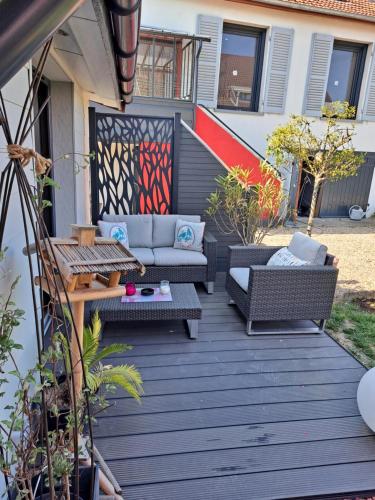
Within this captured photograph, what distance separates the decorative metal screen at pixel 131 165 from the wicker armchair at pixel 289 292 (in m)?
2.16

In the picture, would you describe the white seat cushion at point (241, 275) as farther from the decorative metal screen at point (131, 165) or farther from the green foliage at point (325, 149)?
the green foliage at point (325, 149)

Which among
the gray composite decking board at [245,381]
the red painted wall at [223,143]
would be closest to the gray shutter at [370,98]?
the red painted wall at [223,143]

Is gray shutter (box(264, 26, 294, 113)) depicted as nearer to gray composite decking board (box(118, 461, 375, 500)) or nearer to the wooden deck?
the wooden deck

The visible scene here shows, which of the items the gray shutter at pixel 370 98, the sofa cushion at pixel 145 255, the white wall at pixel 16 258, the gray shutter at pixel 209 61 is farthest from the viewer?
the gray shutter at pixel 370 98

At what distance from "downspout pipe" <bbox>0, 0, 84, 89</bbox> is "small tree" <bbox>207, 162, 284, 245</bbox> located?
391 centimetres

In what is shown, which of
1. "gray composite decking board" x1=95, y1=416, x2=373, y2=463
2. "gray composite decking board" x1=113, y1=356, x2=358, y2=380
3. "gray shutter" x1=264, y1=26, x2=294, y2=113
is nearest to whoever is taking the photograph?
"gray composite decking board" x1=95, y1=416, x2=373, y2=463

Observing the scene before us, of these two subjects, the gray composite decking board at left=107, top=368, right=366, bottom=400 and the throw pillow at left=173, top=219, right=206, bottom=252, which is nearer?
the gray composite decking board at left=107, top=368, right=366, bottom=400

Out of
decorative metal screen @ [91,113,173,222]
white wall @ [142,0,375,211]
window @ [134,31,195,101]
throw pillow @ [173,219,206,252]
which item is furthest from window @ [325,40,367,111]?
throw pillow @ [173,219,206,252]

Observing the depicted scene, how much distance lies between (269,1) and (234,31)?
36.4 inches

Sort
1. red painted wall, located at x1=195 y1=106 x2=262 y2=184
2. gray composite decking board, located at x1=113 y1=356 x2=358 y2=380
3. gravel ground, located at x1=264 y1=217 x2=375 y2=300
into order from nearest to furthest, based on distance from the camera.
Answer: gray composite decking board, located at x1=113 y1=356 x2=358 y2=380
gravel ground, located at x1=264 y1=217 x2=375 y2=300
red painted wall, located at x1=195 y1=106 x2=262 y2=184

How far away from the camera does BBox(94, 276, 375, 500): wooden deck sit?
69.6 inches

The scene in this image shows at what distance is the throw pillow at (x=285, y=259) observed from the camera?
3.34m

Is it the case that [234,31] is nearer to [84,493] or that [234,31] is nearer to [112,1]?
[112,1]

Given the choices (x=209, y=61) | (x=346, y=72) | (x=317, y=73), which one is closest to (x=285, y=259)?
(x=209, y=61)
